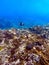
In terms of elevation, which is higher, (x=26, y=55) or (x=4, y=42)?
(x=4, y=42)

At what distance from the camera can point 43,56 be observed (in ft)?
23.5

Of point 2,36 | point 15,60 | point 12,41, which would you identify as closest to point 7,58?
point 15,60

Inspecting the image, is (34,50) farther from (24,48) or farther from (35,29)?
(35,29)

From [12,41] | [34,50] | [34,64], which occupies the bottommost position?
[34,64]

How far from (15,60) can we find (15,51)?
590 mm

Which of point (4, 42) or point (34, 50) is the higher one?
point (4, 42)

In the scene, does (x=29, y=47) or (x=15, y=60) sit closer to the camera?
(x=15, y=60)

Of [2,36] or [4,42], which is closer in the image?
[4,42]

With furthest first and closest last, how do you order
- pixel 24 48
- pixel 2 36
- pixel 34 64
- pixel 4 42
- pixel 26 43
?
pixel 2 36 → pixel 4 42 → pixel 26 43 → pixel 24 48 → pixel 34 64

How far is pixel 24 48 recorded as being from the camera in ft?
25.1

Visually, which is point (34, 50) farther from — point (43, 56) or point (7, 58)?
point (7, 58)

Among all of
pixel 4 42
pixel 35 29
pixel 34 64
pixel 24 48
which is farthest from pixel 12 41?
pixel 35 29

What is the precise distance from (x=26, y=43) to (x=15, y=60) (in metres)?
1.37

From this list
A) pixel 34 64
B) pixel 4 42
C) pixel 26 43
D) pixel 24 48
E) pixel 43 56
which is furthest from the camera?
pixel 4 42
